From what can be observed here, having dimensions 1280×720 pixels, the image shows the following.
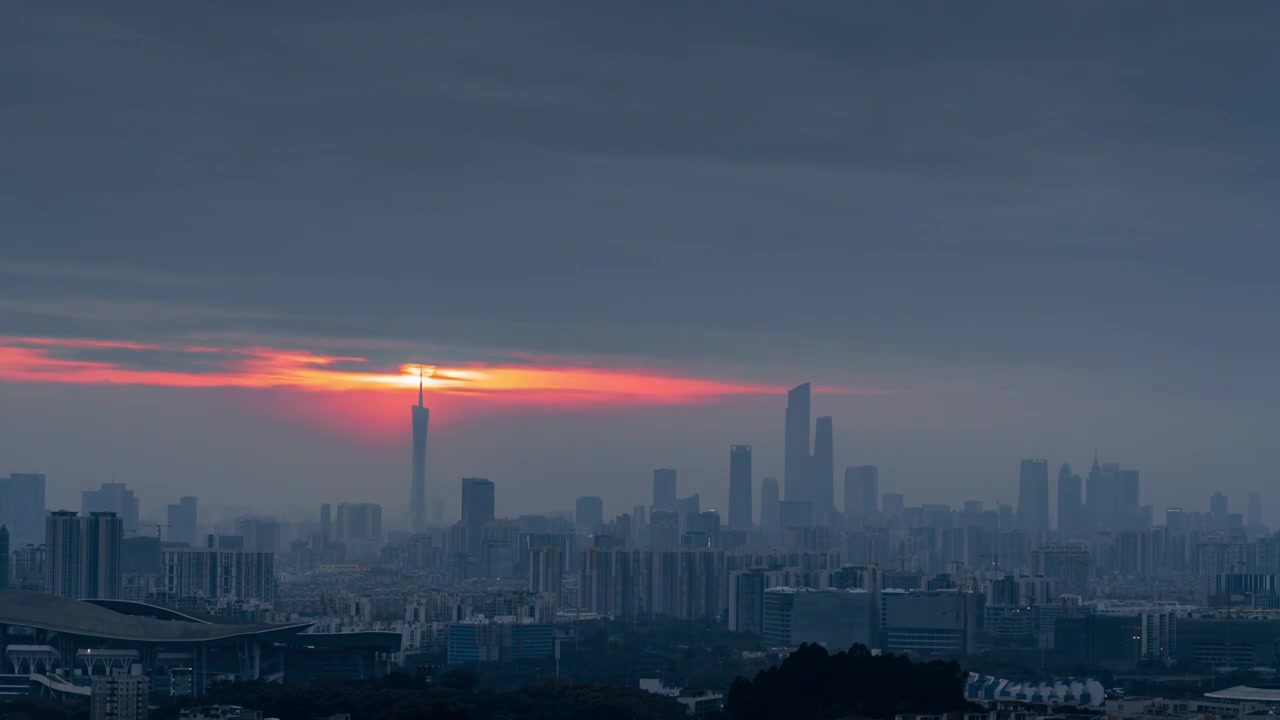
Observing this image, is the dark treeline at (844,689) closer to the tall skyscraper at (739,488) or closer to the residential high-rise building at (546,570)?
the residential high-rise building at (546,570)

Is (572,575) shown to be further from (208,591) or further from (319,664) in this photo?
(319,664)

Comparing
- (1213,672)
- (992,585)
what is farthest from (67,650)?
(992,585)

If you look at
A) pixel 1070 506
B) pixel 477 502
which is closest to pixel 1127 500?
pixel 1070 506

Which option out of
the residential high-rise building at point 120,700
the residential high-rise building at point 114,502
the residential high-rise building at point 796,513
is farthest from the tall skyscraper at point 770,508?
the residential high-rise building at point 120,700

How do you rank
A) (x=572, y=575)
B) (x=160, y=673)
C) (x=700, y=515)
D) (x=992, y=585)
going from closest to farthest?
(x=160, y=673) < (x=992, y=585) < (x=572, y=575) < (x=700, y=515)

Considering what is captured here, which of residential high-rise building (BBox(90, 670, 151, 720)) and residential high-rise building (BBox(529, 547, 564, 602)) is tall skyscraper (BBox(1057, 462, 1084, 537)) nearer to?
residential high-rise building (BBox(529, 547, 564, 602))
